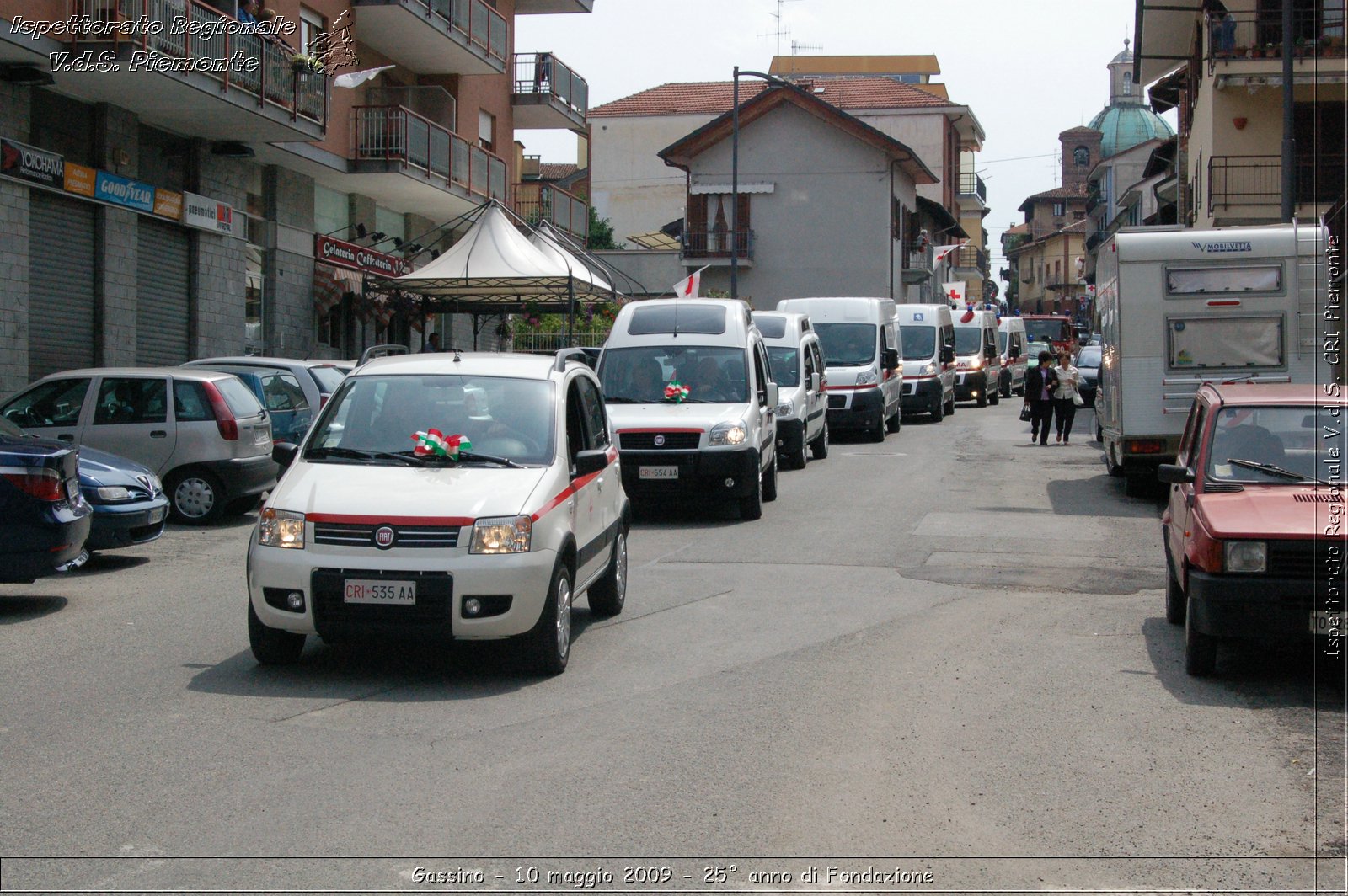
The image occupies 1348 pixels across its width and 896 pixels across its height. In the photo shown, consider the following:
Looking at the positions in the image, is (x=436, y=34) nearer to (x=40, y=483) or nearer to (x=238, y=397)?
(x=238, y=397)

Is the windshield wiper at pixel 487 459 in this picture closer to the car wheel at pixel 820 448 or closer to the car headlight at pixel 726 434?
the car headlight at pixel 726 434

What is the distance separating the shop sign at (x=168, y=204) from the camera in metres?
22.0

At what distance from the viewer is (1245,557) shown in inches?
299

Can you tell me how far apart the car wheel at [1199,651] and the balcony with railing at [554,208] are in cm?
2668

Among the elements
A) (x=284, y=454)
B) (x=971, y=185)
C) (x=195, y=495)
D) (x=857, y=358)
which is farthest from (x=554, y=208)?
(x=971, y=185)

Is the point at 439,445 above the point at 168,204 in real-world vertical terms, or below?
below

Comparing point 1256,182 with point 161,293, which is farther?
point 1256,182

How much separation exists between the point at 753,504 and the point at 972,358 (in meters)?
27.5

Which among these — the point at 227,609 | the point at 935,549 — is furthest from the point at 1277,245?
the point at 227,609

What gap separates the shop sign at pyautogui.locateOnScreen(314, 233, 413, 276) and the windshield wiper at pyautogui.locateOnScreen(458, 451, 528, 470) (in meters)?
20.3

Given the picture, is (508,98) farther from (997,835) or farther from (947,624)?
(997,835)

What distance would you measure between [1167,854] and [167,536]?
11.7m

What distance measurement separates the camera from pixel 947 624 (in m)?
9.76

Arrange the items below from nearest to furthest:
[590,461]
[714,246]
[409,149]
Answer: [590,461] → [409,149] → [714,246]
